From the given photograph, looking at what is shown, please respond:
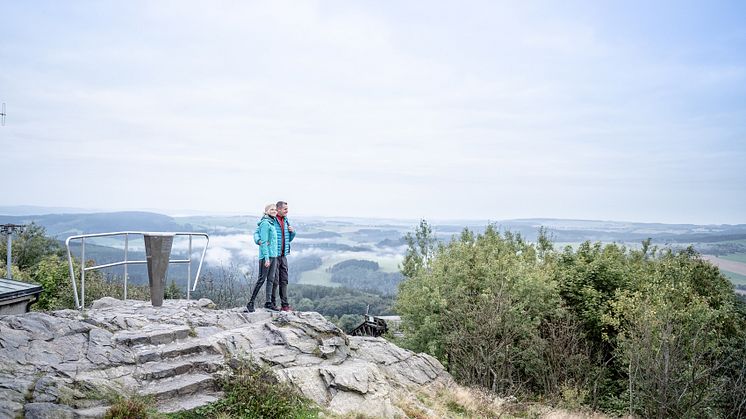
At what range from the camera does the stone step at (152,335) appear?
10.5m

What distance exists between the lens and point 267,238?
13180mm

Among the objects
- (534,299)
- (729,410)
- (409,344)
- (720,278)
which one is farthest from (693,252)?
(409,344)

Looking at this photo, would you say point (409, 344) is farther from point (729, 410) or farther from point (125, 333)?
point (125, 333)

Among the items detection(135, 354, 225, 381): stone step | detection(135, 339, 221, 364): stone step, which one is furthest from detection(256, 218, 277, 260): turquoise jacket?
detection(135, 354, 225, 381): stone step

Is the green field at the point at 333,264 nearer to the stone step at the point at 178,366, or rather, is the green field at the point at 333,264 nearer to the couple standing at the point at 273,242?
the couple standing at the point at 273,242

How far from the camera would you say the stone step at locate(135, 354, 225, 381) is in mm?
9648

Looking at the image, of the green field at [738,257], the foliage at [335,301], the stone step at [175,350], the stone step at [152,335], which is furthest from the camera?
the green field at [738,257]

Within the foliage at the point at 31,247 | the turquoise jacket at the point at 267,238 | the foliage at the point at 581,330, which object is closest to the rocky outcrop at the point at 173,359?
the turquoise jacket at the point at 267,238

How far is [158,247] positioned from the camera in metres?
13.2

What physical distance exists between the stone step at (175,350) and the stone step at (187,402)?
1.29m

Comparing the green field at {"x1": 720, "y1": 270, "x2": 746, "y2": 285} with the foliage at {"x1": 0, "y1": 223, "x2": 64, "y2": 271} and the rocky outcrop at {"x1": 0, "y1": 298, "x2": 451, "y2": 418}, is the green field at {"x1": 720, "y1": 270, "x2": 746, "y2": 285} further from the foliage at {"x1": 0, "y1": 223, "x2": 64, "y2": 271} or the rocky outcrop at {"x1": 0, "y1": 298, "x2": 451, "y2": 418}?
the foliage at {"x1": 0, "y1": 223, "x2": 64, "y2": 271}

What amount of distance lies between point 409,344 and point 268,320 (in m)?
13.9

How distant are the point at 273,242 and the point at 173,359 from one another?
3804mm

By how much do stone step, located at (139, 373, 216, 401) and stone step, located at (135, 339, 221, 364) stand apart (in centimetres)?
67
